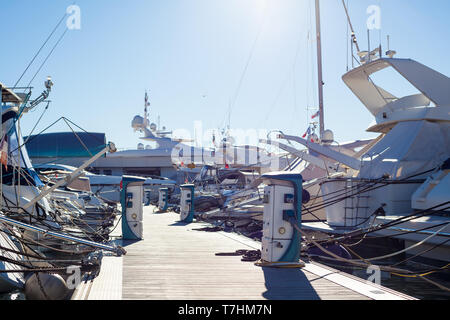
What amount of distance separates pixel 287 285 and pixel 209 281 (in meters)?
1.15

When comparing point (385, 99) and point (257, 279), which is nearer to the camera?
point (257, 279)

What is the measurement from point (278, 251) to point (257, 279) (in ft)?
3.95

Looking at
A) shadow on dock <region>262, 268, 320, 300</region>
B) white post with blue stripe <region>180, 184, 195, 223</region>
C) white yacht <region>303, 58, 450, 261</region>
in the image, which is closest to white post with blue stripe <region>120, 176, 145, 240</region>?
shadow on dock <region>262, 268, 320, 300</region>

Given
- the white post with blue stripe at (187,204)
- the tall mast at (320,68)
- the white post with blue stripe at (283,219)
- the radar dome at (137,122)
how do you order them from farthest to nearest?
the radar dome at (137,122)
the tall mast at (320,68)
the white post with blue stripe at (187,204)
the white post with blue stripe at (283,219)

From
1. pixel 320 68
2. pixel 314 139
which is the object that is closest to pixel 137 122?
pixel 314 139

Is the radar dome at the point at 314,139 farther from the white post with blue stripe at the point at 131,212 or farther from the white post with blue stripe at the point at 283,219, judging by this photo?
the white post with blue stripe at the point at 283,219

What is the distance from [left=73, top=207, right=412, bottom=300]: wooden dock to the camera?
5.91 meters

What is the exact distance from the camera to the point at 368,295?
589cm

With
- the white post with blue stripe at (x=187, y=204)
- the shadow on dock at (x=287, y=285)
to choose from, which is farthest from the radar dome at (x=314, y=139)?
the shadow on dock at (x=287, y=285)

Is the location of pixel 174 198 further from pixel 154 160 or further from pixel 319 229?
pixel 154 160

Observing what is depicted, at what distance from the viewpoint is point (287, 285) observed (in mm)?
6625

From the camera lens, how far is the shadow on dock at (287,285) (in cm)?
598

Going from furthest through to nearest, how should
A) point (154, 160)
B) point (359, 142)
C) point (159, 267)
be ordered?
point (154, 160), point (359, 142), point (159, 267)
